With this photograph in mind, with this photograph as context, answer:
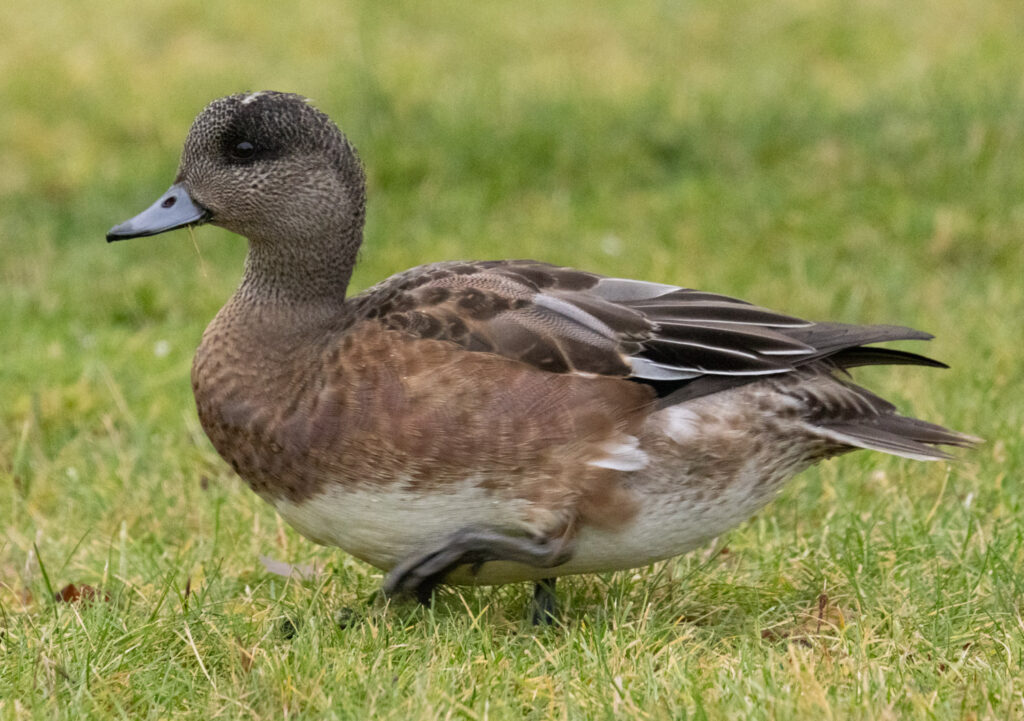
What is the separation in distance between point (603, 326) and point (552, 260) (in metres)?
3.05

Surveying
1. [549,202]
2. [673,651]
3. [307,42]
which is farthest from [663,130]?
[673,651]

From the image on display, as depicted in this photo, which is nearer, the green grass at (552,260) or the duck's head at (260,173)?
the green grass at (552,260)

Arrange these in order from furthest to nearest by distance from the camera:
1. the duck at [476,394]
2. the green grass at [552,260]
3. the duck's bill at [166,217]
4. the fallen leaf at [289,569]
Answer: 1. the fallen leaf at [289,569]
2. the duck's bill at [166,217]
3. the duck at [476,394]
4. the green grass at [552,260]

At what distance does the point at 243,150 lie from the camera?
312 cm

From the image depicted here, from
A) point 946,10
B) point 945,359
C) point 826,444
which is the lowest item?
point 945,359

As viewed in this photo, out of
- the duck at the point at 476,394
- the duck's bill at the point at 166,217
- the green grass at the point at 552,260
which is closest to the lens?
the green grass at the point at 552,260

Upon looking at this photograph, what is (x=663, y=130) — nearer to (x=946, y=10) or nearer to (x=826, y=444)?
(x=946, y=10)

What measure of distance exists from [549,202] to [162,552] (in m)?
3.48

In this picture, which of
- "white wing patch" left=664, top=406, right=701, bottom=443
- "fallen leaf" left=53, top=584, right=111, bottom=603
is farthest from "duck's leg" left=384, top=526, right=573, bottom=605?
"fallen leaf" left=53, top=584, right=111, bottom=603

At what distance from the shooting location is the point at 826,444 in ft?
10.2

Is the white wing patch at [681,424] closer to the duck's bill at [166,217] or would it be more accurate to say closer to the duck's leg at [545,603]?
the duck's leg at [545,603]

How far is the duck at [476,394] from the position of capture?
2.84 meters

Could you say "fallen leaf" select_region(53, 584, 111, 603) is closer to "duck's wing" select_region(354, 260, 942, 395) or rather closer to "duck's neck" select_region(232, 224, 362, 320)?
"duck's neck" select_region(232, 224, 362, 320)

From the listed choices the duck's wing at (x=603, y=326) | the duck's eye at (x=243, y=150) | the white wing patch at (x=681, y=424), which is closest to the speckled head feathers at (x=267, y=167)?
the duck's eye at (x=243, y=150)
